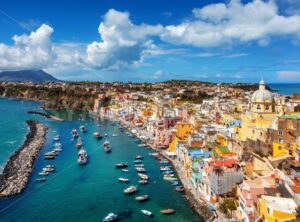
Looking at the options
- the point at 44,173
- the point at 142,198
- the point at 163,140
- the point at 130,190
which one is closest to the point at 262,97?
the point at 142,198

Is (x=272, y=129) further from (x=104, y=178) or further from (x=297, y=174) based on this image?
(x=104, y=178)

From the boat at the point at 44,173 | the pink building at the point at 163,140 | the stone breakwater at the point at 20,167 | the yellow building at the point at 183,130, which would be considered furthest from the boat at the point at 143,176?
the pink building at the point at 163,140

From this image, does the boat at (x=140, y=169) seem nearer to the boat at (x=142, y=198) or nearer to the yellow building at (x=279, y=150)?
the boat at (x=142, y=198)

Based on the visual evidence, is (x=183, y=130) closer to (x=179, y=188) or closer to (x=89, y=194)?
(x=179, y=188)

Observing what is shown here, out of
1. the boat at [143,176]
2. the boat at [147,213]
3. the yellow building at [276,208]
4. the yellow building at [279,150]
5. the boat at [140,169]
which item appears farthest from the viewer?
the boat at [140,169]

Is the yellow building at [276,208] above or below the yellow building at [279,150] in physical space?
below

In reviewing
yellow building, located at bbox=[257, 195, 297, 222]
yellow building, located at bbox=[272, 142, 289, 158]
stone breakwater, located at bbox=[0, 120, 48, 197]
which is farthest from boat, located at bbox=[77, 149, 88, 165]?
yellow building, located at bbox=[257, 195, 297, 222]

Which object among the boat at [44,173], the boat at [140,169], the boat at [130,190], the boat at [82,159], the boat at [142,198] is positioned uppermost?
the boat at [82,159]
